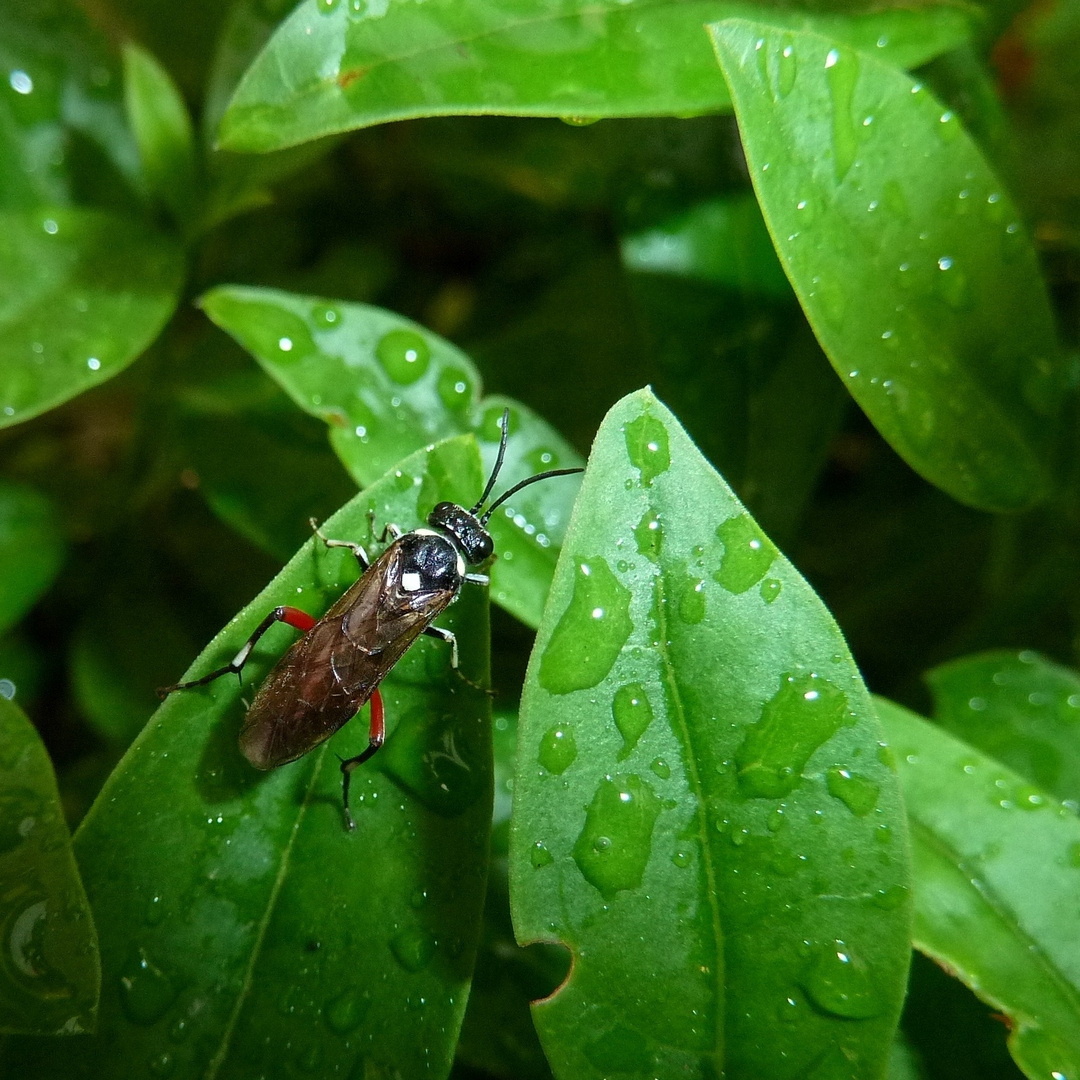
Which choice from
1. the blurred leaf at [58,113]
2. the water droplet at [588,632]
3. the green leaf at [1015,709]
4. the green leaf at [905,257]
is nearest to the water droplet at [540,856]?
the water droplet at [588,632]

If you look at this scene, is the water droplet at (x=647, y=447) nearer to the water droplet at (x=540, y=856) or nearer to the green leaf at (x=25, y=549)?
the water droplet at (x=540, y=856)

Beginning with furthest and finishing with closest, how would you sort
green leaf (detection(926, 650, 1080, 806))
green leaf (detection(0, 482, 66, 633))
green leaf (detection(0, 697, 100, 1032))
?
green leaf (detection(0, 482, 66, 633)) → green leaf (detection(926, 650, 1080, 806)) → green leaf (detection(0, 697, 100, 1032))

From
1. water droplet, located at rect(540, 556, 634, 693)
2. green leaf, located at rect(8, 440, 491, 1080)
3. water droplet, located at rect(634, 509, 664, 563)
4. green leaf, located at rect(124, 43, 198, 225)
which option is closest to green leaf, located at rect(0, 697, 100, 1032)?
green leaf, located at rect(8, 440, 491, 1080)

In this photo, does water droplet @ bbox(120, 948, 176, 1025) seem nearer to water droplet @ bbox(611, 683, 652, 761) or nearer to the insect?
the insect

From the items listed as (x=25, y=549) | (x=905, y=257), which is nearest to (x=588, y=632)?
(x=905, y=257)

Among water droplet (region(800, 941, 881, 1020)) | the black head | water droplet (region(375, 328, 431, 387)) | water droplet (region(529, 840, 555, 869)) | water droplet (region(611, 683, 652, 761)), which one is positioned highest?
water droplet (region(375, 328, 431, 387))

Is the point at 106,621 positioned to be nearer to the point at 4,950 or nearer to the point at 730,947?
the point at 4,950

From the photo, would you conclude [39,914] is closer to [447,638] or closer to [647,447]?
[447,638]
